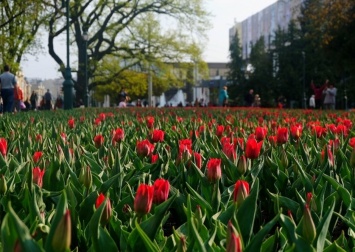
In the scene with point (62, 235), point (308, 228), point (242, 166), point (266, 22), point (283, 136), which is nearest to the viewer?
point (62, 235)

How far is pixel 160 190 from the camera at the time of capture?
69.2 inches

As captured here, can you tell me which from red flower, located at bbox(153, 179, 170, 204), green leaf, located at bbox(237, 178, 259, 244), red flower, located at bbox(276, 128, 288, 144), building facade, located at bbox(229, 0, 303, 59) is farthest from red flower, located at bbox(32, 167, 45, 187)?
building facade, located at bbox(229, 0, 303, 59)

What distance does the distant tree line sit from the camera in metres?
31.9

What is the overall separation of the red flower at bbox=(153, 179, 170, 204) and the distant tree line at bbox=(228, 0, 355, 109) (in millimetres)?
30793

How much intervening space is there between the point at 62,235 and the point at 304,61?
52.8 metres

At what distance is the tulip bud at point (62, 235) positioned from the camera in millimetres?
1111

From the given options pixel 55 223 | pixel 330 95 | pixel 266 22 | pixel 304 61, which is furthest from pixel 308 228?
pixel 266 22

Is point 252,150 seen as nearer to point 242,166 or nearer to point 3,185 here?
point 242,166

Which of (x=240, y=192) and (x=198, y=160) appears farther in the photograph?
(x=198, y=160)

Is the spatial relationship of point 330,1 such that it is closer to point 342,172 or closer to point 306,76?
point 306,76

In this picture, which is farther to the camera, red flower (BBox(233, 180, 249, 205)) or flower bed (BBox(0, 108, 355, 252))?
red flower (BBox(233, 180, 249, 205))

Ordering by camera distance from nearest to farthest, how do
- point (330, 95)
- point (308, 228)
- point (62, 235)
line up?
point (62, 235), point (308, 228), point (330, 95)

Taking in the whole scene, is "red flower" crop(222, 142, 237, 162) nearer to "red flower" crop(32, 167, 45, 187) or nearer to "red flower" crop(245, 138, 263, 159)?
"red flower" crop(245, 138, 263, 159)

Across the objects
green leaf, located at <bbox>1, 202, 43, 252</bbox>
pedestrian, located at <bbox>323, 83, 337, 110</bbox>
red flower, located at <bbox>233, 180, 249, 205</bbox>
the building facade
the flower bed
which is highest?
the building facade
